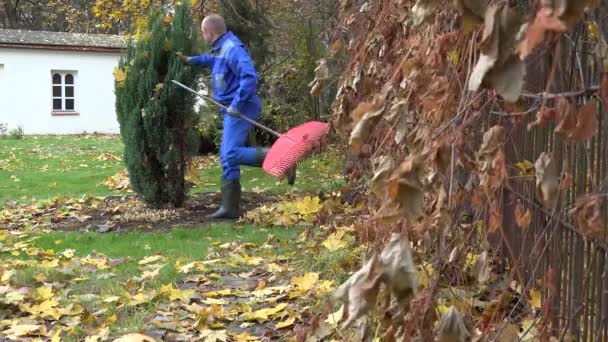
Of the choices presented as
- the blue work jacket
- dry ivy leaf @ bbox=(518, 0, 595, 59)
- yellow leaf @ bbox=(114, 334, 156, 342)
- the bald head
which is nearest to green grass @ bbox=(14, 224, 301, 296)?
yellow leaf @ bbox=(114, 334, 156, 342)

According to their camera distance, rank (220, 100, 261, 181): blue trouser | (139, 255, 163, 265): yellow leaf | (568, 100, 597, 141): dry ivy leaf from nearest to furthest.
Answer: (568, 100, 597, 141): dry ivy leaf → (139, 255, 163, 265): yellow leaf → (220, 100, 261, 181): blue trouser

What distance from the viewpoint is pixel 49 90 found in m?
25.9

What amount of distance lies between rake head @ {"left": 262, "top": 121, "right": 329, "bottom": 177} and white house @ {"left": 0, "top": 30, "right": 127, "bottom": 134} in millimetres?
20820

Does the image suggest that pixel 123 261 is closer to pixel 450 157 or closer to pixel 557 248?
pixel 557 248

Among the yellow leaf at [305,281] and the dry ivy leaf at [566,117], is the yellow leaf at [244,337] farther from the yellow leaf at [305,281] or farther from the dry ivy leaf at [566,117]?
the dry ivy leaf at [566,117]

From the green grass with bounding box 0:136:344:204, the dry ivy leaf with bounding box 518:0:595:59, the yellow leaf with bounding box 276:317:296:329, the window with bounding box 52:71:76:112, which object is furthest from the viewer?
the window with bounding box 52:71:76:112

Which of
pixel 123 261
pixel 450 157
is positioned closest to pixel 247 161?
pixel 123 261

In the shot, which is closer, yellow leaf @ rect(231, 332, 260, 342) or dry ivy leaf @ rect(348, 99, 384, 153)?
dry ivy leaf @ rect(348, 99, 384, 153)

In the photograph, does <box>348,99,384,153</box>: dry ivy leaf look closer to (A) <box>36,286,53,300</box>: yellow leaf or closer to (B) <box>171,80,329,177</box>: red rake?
(A) <box>36,286,53,300</box>: yellow leaf

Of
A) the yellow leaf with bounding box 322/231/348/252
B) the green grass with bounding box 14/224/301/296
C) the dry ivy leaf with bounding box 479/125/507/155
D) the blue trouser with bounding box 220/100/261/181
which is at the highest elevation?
the dry ivy leaf with bounding box 479/125/507/155

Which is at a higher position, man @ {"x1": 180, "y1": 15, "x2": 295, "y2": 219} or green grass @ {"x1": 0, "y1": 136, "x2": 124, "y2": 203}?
man @ {"x1": 180, "y1": 15, "x2": 295, "y2": 219}

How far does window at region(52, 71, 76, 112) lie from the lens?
2625 centimetres

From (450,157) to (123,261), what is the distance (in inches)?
158

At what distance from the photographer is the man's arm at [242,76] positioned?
20.8ft
